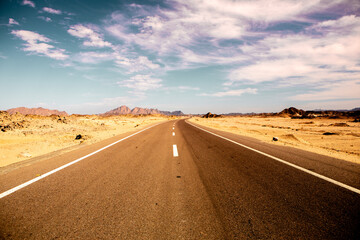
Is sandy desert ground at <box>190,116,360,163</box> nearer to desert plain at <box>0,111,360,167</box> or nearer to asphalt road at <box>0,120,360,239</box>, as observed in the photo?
desert plain at <box>0,111,360,167</box>

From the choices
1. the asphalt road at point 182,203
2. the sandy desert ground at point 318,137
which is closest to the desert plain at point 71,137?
the sandy desert ground at point 318,137

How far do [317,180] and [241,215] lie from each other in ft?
8.24

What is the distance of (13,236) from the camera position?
2119 millimetres

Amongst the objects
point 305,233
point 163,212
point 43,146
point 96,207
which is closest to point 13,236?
point 96,207

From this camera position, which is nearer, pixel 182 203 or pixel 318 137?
pixel 182 203

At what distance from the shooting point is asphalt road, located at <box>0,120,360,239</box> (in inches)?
85.7

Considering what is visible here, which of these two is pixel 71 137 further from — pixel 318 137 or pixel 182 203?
pixel 318 137

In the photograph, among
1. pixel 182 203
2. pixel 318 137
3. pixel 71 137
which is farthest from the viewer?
pixel 318 137

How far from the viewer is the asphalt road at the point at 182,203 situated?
7.14 feet

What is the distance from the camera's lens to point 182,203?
9.41ft

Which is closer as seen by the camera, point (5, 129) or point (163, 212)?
point (163, 212)

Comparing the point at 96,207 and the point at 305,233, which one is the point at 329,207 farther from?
the point at 96,207

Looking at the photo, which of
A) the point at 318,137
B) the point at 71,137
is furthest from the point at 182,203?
the point at 318,137

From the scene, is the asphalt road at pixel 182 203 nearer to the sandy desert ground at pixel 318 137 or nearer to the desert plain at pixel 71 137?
the desert plain at pixel 71 137
